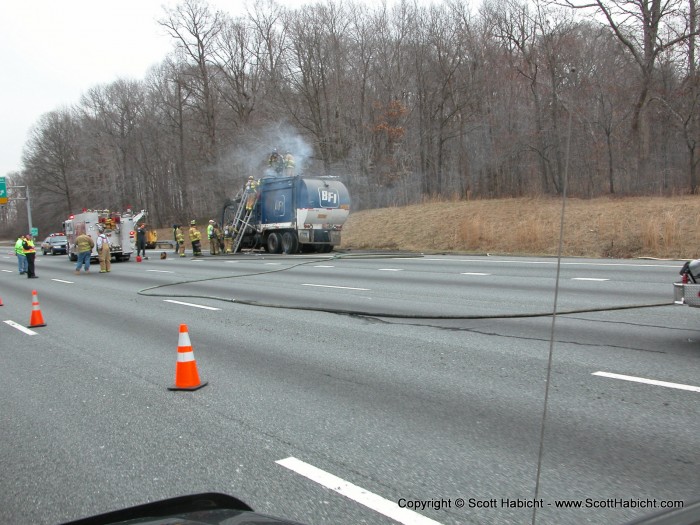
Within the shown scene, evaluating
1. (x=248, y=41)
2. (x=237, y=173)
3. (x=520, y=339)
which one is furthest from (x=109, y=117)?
(x=520, y=339)

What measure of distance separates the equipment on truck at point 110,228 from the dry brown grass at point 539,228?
11181 millimetres

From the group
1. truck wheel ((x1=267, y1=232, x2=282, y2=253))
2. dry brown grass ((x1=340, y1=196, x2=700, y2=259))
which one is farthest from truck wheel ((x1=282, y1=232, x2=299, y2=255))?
dry brown grass ((x1=340, y1=196, x2=700, y2=259))

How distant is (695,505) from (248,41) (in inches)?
2106

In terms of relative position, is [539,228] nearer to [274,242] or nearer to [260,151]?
[274,242]


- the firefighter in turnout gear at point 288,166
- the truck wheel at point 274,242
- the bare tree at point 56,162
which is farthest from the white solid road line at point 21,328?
the bare tree at point 56,162

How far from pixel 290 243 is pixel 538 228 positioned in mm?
11031

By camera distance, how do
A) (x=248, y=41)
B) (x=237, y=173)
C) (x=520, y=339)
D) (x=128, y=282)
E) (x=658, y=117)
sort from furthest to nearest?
(x=248, y=41)
(x=237, y=173)
(x=658, y=117)
(x=128, y=282)
(x=520, y=339)

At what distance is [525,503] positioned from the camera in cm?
330

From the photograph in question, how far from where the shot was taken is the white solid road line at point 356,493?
10.4 ft

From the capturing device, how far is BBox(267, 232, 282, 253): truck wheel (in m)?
27.7

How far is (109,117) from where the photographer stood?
67.6m

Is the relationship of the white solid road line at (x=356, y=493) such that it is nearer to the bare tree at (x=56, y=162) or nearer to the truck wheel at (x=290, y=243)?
the truck wheel at (x=290, y=243)

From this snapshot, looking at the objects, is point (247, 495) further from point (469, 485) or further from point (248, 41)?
point (248, 41)

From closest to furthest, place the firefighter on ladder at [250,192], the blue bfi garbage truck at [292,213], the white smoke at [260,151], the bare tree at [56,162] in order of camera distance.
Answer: the blue bfi garbage truck at [292,213], the firefighter on ladder at [250,192], the white smoke at [260,151], the bare tree at [56,162]
